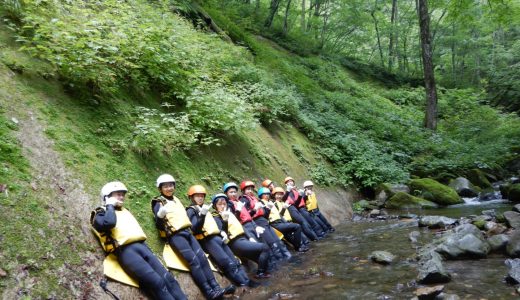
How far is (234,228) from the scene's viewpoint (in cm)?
726

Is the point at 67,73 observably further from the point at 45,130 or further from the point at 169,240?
the point at 169,240

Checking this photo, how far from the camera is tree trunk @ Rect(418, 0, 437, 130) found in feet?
64.2

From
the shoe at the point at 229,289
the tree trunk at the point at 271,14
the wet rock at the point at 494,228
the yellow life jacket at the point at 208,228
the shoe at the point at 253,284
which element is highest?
the tree trunk at the point at 271,14

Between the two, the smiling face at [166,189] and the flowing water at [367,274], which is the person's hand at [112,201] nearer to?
the smiling face at [166,189]

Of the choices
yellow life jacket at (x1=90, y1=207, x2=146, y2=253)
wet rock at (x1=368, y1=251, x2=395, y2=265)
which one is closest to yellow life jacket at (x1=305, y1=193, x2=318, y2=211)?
wet rock at (x1=368, y1=251, x2=395, y2=265)

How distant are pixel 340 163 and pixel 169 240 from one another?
11.0 metres

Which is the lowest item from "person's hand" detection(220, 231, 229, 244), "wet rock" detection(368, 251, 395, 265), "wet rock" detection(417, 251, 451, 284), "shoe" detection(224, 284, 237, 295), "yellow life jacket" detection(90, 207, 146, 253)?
"wet rock" detection(368, 251, 395, 265)

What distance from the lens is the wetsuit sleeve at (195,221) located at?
642 centimetres

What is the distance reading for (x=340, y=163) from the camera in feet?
52.1

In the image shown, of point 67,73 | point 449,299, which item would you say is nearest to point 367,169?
Answer: point 449,299

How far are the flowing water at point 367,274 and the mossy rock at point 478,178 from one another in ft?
29.4

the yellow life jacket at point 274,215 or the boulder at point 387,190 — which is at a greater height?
the yellow life jacket at point 274,215

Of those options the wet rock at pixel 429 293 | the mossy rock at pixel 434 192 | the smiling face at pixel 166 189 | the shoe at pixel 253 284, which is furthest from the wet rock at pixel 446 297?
the mossy rock at pixel 434 192

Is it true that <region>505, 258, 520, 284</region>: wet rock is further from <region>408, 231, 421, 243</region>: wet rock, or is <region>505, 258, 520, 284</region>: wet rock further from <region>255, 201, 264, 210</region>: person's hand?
<region>255, 201, 264, 210</region>: person's hand
